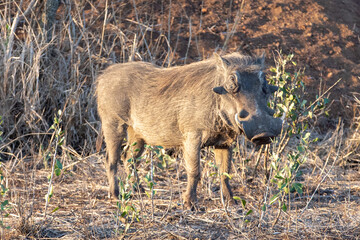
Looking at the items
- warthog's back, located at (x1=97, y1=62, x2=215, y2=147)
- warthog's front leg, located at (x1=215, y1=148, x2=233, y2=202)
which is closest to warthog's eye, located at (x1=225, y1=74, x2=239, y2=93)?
warthog's back, located at (x1=97, y1=62, x2=215, y2=147)

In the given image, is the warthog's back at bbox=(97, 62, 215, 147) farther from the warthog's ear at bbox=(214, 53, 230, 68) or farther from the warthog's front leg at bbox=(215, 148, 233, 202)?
the warthog's front leg at bbox=(215, 148, 233, 202)

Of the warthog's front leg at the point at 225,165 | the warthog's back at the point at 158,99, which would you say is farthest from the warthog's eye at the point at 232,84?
the warthog's front leg at the point at 225,165

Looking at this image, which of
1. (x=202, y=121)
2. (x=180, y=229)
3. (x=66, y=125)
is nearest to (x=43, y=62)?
(x=66, y=125)

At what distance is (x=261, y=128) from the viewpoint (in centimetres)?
352

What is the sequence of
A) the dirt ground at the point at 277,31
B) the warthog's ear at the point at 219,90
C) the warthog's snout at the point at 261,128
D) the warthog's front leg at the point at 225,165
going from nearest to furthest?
the warthog's snout at the point at 261,128
the warthog's ear at the point at 219,90
the warthog's front leg at the point at 225,165
the dirt ground at the point at 277,31

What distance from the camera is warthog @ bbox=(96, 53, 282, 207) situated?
12.1ft

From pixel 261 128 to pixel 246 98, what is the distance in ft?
0.88

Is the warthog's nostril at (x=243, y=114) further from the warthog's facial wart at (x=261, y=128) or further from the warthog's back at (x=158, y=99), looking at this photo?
the warthog's back at (x=158, y=99)

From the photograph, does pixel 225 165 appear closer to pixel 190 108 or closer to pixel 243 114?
pixel 190 108

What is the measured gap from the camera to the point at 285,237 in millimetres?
3484

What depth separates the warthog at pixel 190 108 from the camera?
370 centimetres

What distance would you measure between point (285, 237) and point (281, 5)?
507cm

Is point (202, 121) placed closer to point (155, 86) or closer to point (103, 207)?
point (155, 86)

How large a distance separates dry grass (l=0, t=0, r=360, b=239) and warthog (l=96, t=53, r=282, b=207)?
12.6 inches
